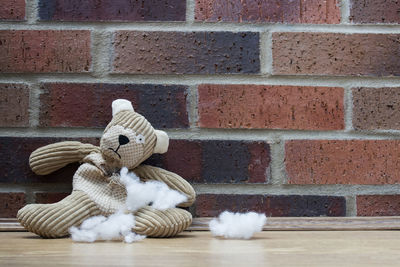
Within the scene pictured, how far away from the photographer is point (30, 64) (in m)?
0.97

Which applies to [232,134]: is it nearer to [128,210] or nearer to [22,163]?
[128,210]

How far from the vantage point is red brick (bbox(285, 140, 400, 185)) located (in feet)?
3.22

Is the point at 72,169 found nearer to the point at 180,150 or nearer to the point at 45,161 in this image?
the point at 45,161

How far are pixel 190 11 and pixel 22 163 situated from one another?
18.0 inches

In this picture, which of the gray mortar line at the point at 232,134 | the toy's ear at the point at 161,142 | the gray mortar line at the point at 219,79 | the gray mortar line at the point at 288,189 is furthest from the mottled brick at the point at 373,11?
the toy's ear at the point at 161,142

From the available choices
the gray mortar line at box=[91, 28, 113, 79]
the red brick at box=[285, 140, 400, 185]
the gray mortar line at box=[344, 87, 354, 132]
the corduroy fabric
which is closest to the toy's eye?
the corduroy fabric

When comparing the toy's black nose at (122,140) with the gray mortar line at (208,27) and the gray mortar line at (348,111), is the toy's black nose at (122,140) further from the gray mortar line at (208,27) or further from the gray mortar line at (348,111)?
the gray mortar line at (348,111)

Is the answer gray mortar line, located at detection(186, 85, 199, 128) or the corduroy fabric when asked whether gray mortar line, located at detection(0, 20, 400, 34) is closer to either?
gray mortar line, located at detection(186, 85, 199, 128)

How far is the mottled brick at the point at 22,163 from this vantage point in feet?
3.16

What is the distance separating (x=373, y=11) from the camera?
3.30ft

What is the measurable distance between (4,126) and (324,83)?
0.65 metres

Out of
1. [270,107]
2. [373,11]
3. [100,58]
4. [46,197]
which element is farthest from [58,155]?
[373,11]

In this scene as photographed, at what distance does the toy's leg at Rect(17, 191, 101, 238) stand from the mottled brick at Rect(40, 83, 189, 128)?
22cm

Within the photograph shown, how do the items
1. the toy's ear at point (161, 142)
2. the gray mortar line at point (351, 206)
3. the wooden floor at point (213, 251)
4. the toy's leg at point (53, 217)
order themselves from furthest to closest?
the gray mortar line at point (351, 206) → the toy's ear at point (161, 142) → the toy's leg at point (53, 217) → the wooden floor at point (213, 251)
